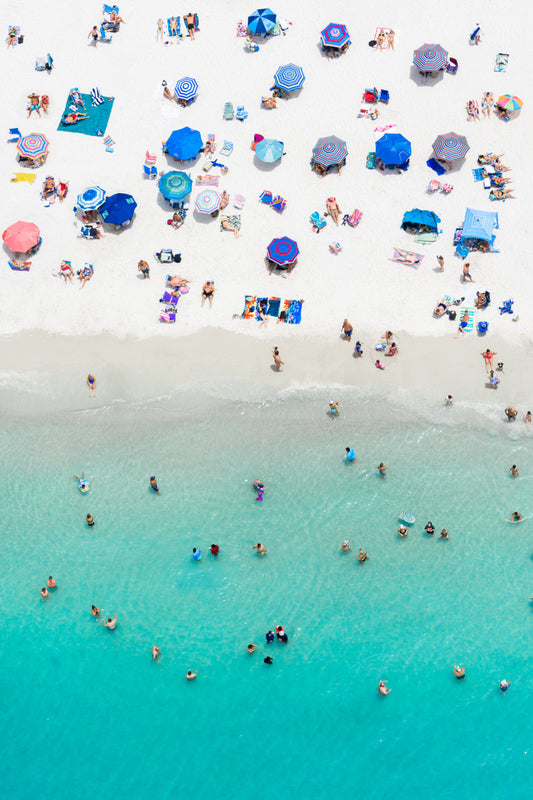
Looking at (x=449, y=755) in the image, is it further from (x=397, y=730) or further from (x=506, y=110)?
(x=506, y=110)

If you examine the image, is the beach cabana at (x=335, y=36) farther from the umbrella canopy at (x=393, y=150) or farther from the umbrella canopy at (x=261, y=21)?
the umbrella canopy at (x=393, y=150)

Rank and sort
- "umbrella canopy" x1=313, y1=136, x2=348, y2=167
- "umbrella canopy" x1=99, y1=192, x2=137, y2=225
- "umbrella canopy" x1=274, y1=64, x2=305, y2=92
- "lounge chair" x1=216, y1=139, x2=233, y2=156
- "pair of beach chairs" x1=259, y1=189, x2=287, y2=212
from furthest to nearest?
"umbrella canopy" x1=274, y1=64, x2=305, y2=92, "lounge chair" x1=216, y1=139, x2=233, y2=156, "umbrella canopy" x1=313, y1=136, x2=348, y2=167, "pair of beach chairs" x1=259, y1=189, x2=287, y2=212, "umbrella canopy" x1=99, y1=192, x2=137, y2=225

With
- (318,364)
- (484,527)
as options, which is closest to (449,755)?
(484,527)

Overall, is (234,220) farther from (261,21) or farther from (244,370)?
(261,21)

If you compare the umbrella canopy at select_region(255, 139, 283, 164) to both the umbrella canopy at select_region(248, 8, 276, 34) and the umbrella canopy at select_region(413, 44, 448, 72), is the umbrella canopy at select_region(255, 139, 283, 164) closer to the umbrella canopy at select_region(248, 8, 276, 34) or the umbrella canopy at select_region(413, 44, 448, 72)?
the umbrella canopy at select_region(248, 8, 276, 34)

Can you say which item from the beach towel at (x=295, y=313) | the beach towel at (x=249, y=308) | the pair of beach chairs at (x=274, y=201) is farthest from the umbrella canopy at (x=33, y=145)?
the beach towel at (x=295, y=313)

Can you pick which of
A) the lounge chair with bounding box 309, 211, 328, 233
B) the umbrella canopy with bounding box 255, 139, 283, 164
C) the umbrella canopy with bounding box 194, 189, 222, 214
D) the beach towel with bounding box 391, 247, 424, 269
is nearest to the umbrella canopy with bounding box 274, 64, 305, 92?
the umbrella canopy with bounding box 255, 139, 283, 164

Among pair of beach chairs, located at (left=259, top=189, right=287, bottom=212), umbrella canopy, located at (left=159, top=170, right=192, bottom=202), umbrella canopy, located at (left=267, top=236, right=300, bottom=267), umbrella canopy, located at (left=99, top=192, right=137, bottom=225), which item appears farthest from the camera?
pair of beach chairs, located at (left=259, top=189, right=287, bottom=212)
